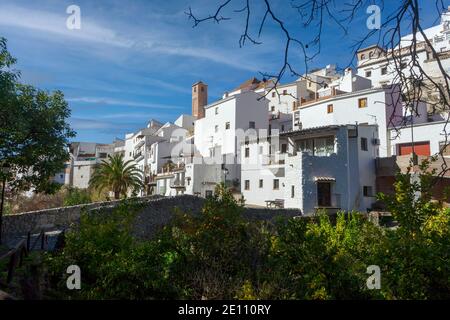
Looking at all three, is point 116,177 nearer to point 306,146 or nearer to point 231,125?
point 231,125

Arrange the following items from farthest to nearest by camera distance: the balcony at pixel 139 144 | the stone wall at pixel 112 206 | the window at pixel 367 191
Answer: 1. the balcony at pixel 139 144
2. the window at pixel 367 191
3. the stone wall at pixel 112 206

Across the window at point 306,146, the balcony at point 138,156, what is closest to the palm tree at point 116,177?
the balcony at point 138,156

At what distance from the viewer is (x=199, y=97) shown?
190ft

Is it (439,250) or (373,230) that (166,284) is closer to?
(373,230)

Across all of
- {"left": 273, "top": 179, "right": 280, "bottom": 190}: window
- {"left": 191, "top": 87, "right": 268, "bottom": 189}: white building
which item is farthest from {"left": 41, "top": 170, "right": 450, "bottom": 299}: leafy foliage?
{"left": 191, "top": 87, "right": 268, "bottom": 189}: white building

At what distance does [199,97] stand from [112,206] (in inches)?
1608

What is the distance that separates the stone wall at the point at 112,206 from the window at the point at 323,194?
207 centimetres

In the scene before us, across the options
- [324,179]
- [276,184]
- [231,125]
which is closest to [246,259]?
[324,179]

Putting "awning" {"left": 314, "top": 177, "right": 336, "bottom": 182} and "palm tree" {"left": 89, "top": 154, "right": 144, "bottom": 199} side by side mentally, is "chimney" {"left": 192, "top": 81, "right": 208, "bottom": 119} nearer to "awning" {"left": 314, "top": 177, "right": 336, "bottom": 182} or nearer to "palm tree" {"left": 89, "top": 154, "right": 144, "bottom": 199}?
"palm tree" {"left": 89, "top": 154, "right": 144, "bottom": 199}

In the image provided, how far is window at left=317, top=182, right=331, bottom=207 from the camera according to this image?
28422 mm

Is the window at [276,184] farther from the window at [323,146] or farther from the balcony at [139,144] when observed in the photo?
the balcony at [139,144]

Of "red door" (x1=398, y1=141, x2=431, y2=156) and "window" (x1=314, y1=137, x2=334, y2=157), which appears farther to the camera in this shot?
"window" (x1=314, y1=137, x2=334, y2=157)

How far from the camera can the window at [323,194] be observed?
93.2 feet

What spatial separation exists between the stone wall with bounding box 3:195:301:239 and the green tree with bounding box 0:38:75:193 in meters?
2.58
